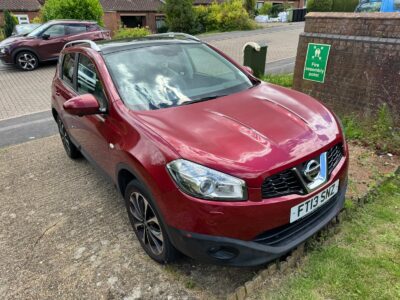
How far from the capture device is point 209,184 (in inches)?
83.3

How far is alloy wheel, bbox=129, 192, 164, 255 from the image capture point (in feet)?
8.57

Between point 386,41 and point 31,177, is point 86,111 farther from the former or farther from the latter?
point 386,41

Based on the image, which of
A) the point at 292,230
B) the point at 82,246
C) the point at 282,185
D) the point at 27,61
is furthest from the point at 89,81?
the point at 27,61

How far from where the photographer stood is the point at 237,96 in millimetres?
3100

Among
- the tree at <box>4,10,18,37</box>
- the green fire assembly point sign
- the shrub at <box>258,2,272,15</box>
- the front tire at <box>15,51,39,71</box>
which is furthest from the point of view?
the shrub at <box>258,2,272,15</box>

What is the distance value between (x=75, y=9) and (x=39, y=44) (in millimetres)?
6190

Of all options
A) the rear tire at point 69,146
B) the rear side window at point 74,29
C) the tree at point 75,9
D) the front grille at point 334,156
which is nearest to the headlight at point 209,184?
the front grille at point 334,156

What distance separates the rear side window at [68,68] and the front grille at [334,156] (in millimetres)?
3081

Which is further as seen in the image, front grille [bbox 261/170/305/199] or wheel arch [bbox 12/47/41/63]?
wheel arch [bbox 12/47/41/63]

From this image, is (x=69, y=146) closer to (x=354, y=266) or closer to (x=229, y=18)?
(x=354, y=266)

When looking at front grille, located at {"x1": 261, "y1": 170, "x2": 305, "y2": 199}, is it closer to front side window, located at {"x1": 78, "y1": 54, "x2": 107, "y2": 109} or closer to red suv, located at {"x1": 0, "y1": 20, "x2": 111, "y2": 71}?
front side window, located at {"x1": 78, "y1": 54, "x2": 107, "y2": 109}

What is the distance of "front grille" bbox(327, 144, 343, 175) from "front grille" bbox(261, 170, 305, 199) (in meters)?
0.41

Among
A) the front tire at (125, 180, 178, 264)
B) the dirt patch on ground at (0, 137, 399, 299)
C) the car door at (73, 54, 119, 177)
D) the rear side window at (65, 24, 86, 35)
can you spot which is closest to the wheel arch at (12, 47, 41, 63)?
the rear side window at (65, 24, 86, 35)

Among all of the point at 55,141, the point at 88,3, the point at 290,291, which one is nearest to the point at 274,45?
the point at 88,3
